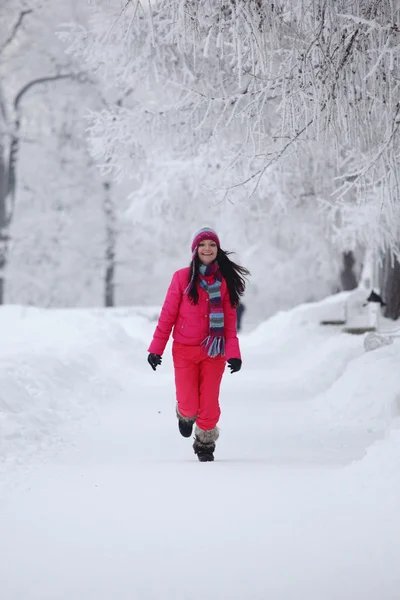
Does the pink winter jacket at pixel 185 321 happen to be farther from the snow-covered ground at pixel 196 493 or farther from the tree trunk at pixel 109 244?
the tree trunk at pixel 109 244

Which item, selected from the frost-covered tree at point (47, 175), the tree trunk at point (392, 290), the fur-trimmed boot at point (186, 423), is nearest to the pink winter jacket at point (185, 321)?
the fur-trimmed boot at point (186, 423)

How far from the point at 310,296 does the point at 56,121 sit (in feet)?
59.4

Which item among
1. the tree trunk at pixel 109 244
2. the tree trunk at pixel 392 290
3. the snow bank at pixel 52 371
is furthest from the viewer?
the tree trunk at pixel 109 244

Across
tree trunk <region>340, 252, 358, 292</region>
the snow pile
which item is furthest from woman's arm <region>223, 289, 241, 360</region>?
tree trunk <region>340, 252, 358, 292</region>

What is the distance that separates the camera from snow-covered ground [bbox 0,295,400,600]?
3037 millimetres

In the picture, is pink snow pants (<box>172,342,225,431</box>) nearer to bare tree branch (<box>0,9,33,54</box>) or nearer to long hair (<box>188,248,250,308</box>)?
long hair (<box>188,248,250,308</box>)

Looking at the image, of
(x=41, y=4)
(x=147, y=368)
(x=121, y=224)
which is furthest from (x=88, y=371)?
(x=121, y=224)

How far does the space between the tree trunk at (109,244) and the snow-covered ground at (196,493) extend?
22.7 metres

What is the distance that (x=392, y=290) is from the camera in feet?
46.9

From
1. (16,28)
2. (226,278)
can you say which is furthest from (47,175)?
(226,278)

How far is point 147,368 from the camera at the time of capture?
14.1m

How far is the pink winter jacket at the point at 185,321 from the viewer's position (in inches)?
224

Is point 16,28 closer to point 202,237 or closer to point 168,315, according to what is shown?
point 202,237

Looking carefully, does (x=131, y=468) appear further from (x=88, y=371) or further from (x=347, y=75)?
(x=88, y=371)
